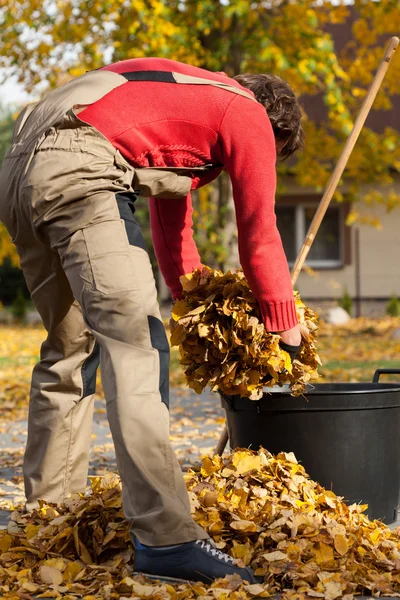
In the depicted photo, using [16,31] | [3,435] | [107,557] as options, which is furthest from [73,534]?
[16,31]

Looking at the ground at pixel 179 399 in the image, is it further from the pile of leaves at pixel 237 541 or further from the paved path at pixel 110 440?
the pile of leaves at pixel 237 541

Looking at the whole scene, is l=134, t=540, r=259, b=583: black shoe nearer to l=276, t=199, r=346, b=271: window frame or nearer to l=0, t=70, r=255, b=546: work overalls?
l=0, t=70, r=255, b=546: work overalls

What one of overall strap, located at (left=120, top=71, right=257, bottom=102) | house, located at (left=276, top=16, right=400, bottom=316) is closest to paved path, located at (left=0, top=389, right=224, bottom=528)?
overall strap, located at (left=120, top=71, right=257, bottom=102)

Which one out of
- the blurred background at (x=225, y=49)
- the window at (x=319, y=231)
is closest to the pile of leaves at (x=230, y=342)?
the blurred background at (x=225, y=49)

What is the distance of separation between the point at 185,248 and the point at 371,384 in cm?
108

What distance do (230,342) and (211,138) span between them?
82 cm

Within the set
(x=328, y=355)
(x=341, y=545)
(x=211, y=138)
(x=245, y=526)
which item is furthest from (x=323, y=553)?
(x=328, y=355)

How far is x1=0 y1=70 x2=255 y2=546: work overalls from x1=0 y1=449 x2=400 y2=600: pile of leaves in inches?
10.6

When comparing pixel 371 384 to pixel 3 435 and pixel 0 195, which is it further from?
pixel 3 435

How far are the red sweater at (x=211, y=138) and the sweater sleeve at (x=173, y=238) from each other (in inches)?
18.7

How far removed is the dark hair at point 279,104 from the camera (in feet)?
11.4

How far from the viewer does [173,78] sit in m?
3.21

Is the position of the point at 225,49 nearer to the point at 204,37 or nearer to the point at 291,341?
the point at 204,37

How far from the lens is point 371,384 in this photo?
407cm
